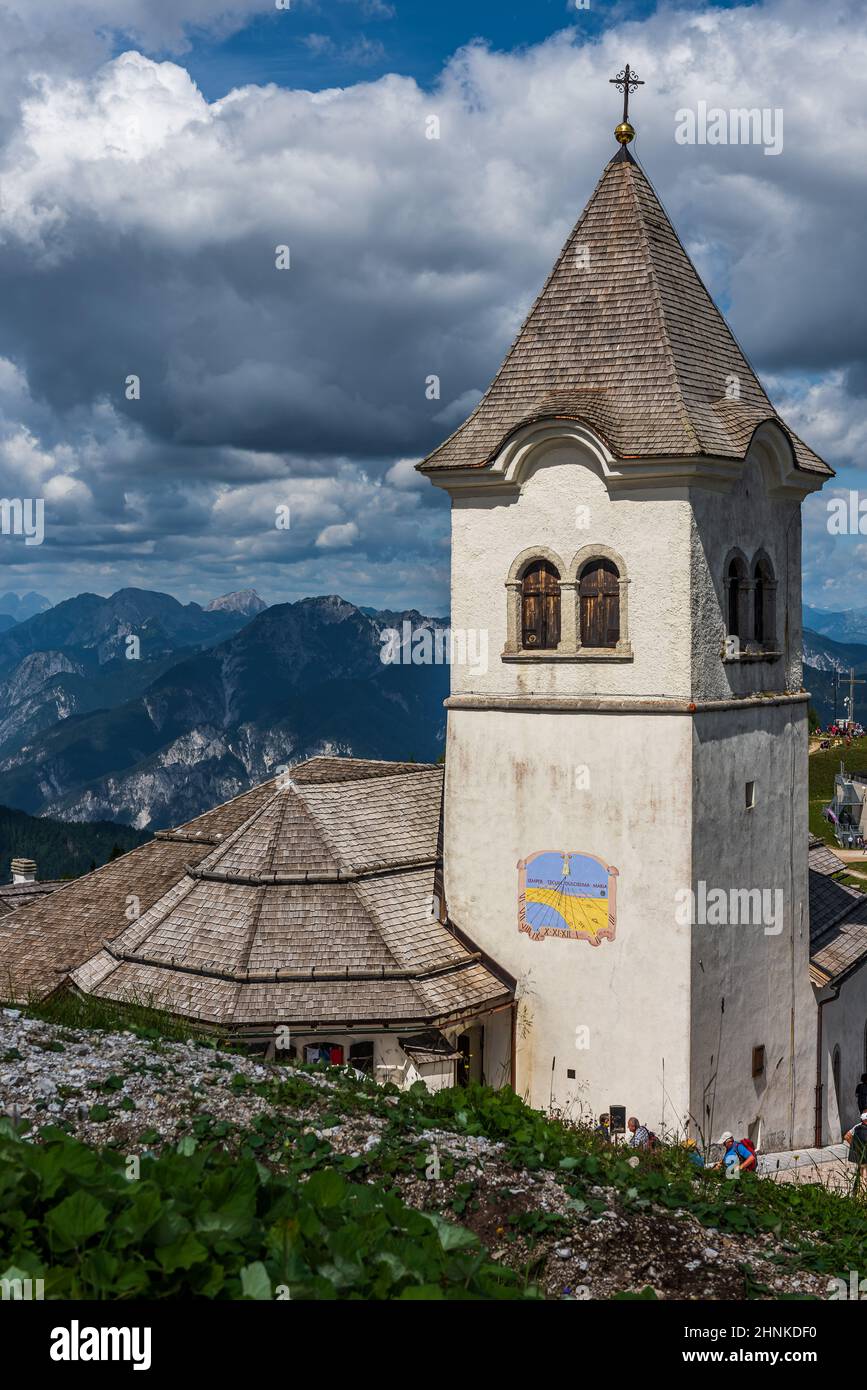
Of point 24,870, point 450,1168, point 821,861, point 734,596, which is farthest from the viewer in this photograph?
point 24,870

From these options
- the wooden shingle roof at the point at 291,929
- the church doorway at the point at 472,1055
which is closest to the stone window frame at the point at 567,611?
the wooden shingle roof at the point at 291,929

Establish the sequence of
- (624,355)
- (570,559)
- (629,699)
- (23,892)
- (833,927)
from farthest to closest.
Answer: (23,892) → (833,927) → (624,355) → (570,559) → (629,699)

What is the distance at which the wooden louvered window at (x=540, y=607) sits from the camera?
70.0 ft

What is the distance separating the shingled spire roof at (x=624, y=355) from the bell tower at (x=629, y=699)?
0.05 meters

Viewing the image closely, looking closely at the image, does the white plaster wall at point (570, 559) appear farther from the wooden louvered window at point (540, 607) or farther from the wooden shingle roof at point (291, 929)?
the wooden shingle roof at point (291, 929)

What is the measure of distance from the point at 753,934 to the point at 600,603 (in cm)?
651

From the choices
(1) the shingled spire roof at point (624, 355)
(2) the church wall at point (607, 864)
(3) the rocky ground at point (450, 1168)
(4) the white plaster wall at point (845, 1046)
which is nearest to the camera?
(3) the rocky ground at point (450, 1168)

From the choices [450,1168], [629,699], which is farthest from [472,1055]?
[450,1168]

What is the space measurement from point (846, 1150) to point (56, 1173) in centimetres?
1956

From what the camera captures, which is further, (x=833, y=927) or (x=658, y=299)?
(x=833, y=927)

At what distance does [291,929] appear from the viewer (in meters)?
20.5

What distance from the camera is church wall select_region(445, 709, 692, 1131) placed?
792 inches

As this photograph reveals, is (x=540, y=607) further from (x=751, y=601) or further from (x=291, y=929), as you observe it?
(x=291, y=929)
